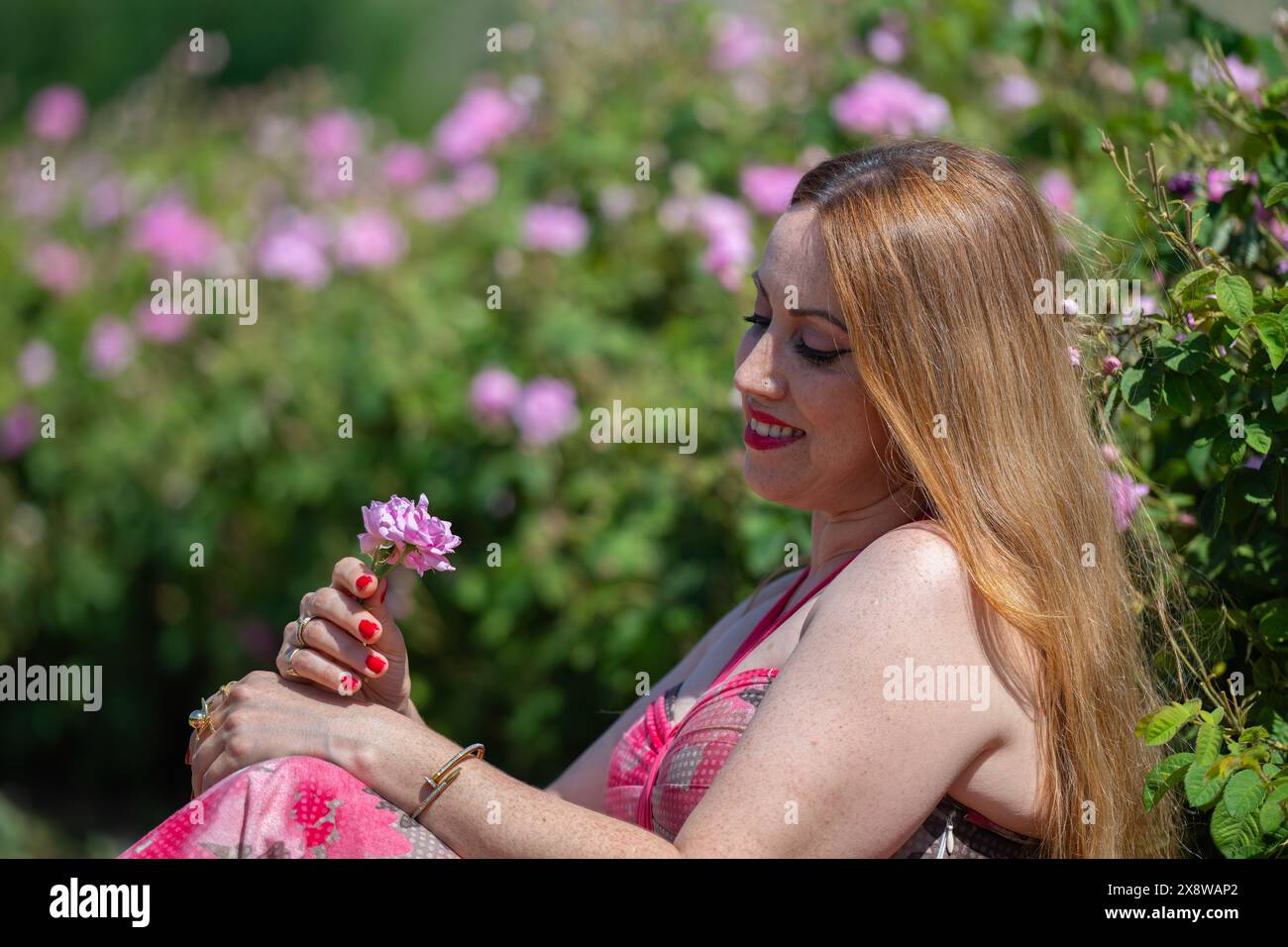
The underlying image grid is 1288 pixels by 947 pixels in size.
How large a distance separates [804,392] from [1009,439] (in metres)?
0.26

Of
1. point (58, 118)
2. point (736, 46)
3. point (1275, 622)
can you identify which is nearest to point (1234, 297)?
point (1275, 622)

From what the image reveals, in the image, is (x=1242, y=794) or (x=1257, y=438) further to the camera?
(x=1257, y=438)

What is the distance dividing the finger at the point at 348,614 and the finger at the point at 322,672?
0.02m

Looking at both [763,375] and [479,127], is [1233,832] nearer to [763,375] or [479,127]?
[763,375]

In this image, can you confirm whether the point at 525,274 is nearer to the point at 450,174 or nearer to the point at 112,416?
the point at 450,174

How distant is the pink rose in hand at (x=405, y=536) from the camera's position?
5.53 feet

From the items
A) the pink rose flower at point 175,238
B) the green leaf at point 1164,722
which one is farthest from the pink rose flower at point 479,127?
the green leaf at point 1164,722

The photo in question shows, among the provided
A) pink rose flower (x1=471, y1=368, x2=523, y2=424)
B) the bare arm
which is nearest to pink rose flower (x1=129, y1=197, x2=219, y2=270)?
pink rose flower (x1=471, y1=368, x2=523, y2=424)

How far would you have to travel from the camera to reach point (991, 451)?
169 centimetres

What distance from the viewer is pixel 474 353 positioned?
3990 mm

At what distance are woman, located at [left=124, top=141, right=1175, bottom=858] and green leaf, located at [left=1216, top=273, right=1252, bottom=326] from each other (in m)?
0.20

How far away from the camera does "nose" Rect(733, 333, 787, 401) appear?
6.02 feet

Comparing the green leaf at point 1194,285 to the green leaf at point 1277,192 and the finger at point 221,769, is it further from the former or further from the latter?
the finger at point 221,769
